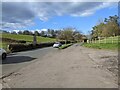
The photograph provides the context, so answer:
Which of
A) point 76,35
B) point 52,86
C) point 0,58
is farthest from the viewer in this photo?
point 76,35

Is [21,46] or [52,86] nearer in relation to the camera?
[52,86]

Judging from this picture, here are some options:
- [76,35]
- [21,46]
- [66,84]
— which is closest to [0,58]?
A: [66,84]

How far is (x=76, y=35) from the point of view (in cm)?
14162

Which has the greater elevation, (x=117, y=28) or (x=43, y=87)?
(x=117, y=28)

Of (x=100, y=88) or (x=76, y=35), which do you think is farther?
(x=76, y=35)

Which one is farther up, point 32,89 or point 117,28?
point 117,28

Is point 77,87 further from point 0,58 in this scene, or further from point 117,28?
point 117,28

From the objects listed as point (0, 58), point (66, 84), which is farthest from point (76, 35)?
point (66, 84)

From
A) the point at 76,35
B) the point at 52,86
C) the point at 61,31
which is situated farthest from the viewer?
the point at 76,35

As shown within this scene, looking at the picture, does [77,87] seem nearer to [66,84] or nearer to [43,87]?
[66,84]

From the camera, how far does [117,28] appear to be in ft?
314

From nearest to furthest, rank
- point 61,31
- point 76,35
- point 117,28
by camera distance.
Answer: point 117,28 → point 61,31 → point 76,35

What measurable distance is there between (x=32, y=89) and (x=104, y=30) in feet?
298

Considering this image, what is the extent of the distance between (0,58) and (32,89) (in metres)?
14.6
